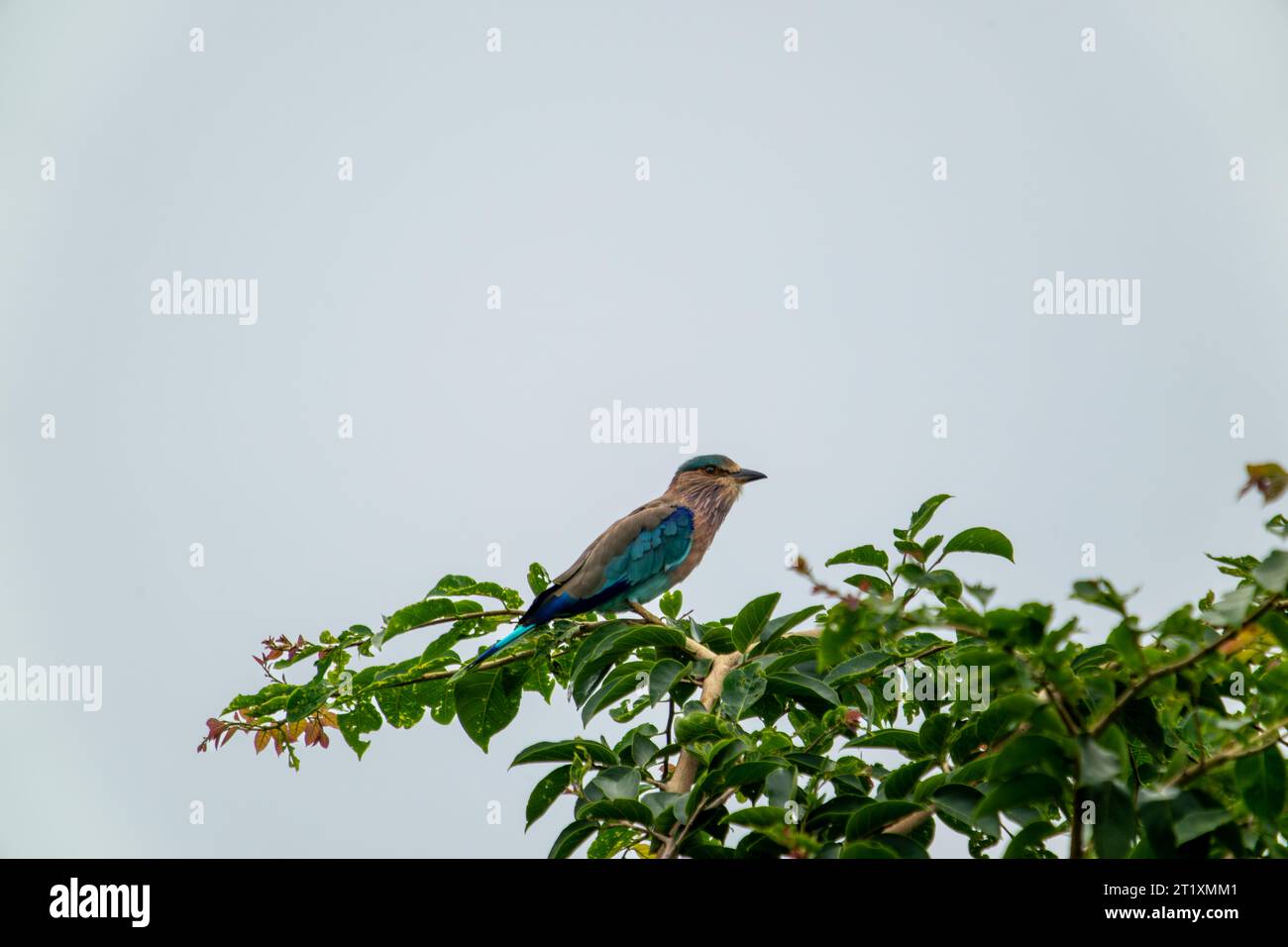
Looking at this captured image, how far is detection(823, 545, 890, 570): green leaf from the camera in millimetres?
2943

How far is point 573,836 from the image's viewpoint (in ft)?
7.75

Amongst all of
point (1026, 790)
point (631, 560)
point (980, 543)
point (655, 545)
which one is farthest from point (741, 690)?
point (655, 545)

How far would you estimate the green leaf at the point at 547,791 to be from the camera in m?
2.62

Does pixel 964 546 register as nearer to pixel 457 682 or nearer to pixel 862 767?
pixel 862 767

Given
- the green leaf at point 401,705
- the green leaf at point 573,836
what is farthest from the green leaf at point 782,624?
the green leaf at point 401,705

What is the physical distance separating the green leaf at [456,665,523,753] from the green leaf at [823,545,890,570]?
3.44 feet

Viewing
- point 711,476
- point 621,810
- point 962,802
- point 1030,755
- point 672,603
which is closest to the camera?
point 1030,755

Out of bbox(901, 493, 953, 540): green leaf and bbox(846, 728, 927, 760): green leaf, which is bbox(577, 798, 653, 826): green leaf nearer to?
bbox(846, 728, 927, 760): green leaf

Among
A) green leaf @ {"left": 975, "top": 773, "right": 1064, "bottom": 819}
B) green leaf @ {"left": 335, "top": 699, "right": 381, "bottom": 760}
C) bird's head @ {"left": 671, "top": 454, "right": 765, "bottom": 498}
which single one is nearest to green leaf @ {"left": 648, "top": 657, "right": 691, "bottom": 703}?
green leaf @ {"left": 335, "top": 699, "right": 381, "bottom": 760}

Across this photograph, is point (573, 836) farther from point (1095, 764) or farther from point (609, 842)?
point (1095, 764)

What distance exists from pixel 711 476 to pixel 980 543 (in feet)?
10.1

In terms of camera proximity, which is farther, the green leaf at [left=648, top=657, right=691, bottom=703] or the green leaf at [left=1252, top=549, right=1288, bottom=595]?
the green leaf at [left=648, top=657, right=691, bottom=703]
